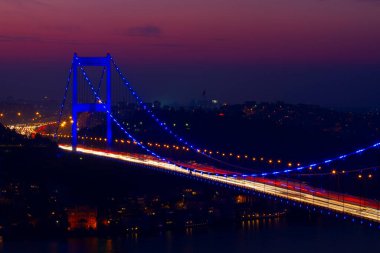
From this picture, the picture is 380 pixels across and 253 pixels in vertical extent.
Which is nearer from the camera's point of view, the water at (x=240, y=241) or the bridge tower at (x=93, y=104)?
the water at (x=240, y=241)

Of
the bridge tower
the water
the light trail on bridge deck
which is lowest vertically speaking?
the water

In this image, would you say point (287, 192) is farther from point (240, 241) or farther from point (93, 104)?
point (93, 104)

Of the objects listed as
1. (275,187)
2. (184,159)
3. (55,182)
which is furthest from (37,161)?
(275,187)

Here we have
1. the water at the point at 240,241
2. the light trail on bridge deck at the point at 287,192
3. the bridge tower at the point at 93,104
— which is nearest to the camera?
the light trail on bridge deck at the point at 287,192

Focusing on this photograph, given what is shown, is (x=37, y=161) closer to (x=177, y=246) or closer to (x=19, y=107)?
(x=177, y=246)

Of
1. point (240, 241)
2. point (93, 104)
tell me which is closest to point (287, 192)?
point (240, 241)

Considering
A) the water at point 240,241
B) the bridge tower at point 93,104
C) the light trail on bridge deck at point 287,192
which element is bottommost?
the water at point 240,241

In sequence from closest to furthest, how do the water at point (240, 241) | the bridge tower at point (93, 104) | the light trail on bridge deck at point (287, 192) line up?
the light trail on bridge deck at point (287, 192) < the water at point (240, 241) < the bridge tower at point (93, 104)
